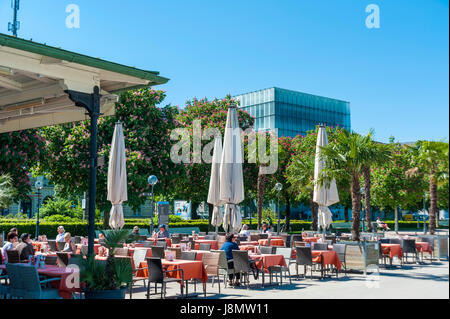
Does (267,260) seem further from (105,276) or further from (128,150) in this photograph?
(128,150)

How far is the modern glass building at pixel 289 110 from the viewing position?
81.4 meters

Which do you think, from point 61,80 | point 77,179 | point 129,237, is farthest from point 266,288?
point 77,179

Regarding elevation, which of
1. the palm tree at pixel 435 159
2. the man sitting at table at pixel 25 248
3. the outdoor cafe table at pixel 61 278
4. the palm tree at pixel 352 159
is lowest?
the outdoor cafe table at pixel 61 278

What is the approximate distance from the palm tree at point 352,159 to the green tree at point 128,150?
1186 centimetres

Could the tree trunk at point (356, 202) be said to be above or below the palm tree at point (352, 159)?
below

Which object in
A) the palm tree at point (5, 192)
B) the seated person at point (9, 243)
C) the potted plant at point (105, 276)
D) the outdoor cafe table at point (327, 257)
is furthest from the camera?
the palm tree at point (5, 192)

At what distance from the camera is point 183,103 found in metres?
35.6

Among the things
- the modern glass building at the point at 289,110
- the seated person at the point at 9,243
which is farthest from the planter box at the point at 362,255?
the modern glass building at the point at 289,110

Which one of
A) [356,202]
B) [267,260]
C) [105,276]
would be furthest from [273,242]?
[105,276]

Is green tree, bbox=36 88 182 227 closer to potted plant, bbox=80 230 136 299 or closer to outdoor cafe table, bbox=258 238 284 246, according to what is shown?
outdoor cafe table, bbox=258 238 284 246

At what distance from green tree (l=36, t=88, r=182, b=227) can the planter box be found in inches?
508

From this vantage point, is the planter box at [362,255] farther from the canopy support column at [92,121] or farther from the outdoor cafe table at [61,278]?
the outdoor cafe table at [61,278]
